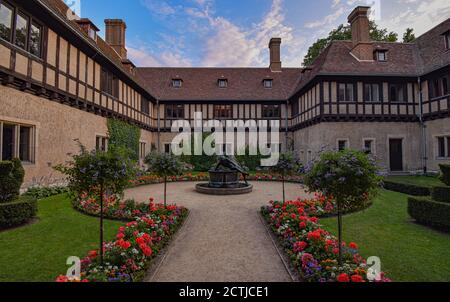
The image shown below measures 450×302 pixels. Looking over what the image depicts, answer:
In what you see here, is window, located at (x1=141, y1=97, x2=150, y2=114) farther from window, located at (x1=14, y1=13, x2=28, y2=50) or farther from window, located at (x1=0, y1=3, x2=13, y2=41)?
window, located at (x1=0, y1=3, x2=13, y2=41)

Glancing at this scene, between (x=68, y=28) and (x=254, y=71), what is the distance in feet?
70.8

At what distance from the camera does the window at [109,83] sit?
1541 centimetres

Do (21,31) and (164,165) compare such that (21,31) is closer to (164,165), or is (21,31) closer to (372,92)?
(164,165)

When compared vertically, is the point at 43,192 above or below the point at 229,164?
below

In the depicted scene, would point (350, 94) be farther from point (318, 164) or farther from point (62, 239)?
point (62, 239)

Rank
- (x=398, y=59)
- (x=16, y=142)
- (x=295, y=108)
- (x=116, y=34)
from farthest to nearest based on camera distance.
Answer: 1. (x=295, y=108)
2. (x=116, y=34)
3. (x=398, y=59)
4. (x=16, y=142)

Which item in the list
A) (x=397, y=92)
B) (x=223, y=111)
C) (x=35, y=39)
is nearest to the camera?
Result: (x=35, y=39)

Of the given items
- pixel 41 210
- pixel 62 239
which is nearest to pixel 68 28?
pixel 41 210

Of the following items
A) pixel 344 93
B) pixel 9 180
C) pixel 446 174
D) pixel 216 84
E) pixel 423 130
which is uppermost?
pixel 216 84

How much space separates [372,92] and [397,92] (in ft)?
7.13

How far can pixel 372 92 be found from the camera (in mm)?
17938

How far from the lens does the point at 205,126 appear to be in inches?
979

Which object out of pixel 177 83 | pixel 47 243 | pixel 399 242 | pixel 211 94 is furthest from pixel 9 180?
pixel 177 83

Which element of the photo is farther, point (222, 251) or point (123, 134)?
point (123, 134)
